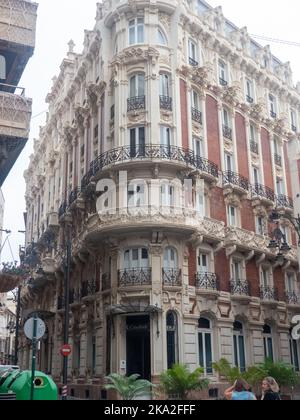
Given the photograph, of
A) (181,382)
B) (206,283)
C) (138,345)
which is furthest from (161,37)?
(181,382)

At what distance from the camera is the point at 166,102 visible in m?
28.1

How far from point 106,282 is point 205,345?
612 centimetres

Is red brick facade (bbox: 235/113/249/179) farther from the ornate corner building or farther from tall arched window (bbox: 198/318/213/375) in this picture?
the ornate corner building

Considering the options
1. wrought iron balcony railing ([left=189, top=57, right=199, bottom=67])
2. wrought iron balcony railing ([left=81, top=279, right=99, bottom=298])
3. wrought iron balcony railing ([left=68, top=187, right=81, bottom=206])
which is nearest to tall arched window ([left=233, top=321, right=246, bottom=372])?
wrought iron balcony railing ([left=81, top=279, right=99, bottom=298])

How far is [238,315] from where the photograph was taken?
28828mm

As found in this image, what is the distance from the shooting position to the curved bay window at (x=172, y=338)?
24406 mm

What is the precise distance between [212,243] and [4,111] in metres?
13.9

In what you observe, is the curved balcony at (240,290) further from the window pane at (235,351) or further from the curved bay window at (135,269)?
the curved bay window at (135,269)

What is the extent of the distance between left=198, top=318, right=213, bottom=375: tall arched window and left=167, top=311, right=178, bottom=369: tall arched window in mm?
1988

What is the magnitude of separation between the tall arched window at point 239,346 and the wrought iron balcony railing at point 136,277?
23.2 ft

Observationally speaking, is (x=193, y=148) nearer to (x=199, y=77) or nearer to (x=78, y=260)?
(x=199, y=77)

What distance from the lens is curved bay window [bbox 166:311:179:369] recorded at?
24.4m

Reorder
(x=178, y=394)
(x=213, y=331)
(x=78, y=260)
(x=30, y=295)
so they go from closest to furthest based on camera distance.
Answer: (x=178, y=394) < (x=213, y=331) < (x=78, y=260) < (x=30, y=295)

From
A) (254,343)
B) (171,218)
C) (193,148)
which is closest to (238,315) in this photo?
(254,343)
